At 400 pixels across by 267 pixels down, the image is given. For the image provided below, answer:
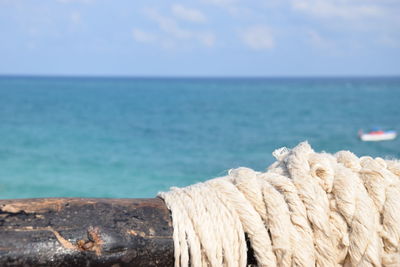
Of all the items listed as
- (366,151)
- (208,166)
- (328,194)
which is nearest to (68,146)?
(208,166)

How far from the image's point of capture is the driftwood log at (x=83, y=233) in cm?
125

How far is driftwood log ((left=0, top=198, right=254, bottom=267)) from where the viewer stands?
1255 mm

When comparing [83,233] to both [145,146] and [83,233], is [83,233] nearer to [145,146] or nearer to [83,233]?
[83,233]

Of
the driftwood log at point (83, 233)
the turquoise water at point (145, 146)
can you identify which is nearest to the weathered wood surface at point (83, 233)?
the driftwood log at point (83, 233)

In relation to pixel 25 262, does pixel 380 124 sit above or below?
below

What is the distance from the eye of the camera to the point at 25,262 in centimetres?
124

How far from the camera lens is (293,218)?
145 centimetres

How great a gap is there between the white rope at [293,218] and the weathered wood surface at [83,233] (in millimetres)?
61

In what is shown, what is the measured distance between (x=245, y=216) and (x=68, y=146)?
21.3 metres

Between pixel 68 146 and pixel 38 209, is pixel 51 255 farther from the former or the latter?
pixel 68 146

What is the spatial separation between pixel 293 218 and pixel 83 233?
1.85 ft

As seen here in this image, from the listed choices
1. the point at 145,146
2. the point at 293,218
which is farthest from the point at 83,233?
the point at 145,146

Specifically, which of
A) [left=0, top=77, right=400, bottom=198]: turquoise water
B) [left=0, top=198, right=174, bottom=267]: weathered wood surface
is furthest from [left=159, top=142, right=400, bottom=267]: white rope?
[left=0, top=77, right=400, bottom=198]: turquoise water

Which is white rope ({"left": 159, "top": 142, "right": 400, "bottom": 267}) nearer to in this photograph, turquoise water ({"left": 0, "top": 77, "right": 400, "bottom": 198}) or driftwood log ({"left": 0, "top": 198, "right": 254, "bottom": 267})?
driftwood log ({"left": 0, "top": 198, "right": 254, "bottom": 267})
